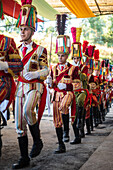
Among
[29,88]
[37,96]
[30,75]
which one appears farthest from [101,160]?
[30,75]

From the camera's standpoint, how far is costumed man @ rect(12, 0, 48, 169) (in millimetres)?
4172

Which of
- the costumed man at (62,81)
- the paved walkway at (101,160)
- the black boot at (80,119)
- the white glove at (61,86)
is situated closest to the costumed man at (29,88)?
the paved walkway at (101,160)

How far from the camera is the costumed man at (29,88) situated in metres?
4.17

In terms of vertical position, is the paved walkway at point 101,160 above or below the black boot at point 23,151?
below

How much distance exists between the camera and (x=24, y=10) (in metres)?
4.53

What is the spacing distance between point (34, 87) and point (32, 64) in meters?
0.30

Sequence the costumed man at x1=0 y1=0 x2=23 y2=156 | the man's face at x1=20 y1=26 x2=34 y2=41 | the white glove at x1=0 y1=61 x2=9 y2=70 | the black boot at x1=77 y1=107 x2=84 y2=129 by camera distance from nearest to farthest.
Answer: the white glove at x1=0 y1=61 x2=9 y2=70 < the costumed man at x1=0 y1=0 x2=23 y2=156 < the man's face at x1=20 y1=26 x2=34 y2=41 < the black boot at x1=77 y1=107 x2=84 y2=129

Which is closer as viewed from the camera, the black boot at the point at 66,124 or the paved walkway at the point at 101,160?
the paved walkway at the point at 101,160

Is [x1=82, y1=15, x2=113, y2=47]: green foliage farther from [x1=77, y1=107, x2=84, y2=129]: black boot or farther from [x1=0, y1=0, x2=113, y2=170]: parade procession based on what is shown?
[x1=0, y1=0, x2=113, y2=170]: parade procession

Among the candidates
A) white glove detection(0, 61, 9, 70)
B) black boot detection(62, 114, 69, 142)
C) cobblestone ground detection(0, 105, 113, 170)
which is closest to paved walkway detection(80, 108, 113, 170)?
cobblestone ground detection(0, 105, 113, 170)

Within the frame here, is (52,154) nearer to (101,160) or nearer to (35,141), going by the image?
(35,141)

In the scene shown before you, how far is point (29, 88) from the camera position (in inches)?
167

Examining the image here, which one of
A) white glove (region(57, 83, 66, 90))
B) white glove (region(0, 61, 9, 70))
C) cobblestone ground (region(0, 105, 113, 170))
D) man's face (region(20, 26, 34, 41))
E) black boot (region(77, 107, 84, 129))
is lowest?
cobblestone ground (region(0, 105, 113, 170))

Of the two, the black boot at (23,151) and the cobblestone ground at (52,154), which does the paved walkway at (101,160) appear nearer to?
the cobblestone ground at (52,154)
